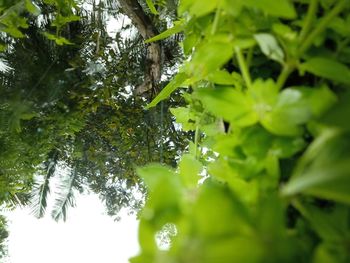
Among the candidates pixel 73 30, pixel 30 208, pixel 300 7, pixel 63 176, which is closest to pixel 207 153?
pixel 300 7

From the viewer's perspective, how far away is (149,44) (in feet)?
4.36

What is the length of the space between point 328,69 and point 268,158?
0.05 meters

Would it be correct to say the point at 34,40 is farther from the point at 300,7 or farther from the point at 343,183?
the point at 343,183

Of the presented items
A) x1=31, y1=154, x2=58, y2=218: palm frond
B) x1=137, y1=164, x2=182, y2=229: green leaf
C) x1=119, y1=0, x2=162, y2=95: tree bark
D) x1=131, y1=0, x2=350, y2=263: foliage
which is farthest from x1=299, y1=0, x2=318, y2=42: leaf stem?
x1=31, y1=154, x2=58, y2=218: palm frond

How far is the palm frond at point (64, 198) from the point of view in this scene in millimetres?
1778

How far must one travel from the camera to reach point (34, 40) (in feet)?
4.55

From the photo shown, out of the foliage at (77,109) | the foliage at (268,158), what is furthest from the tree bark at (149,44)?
the foliage at (268,158)

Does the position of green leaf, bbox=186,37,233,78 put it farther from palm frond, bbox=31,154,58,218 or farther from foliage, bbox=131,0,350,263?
palm frond, bbox=31,154,58,218

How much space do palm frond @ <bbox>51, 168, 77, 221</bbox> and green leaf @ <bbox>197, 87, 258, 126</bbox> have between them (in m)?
1.68

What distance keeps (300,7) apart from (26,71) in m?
1.30

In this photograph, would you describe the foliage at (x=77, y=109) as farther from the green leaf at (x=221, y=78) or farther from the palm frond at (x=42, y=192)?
the green leaf at (x=221, y=78)

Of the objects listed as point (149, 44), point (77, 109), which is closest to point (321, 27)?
point (149, 44)

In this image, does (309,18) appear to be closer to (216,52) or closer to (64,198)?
(216,52)

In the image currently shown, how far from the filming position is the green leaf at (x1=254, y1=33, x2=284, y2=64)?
16 centimetres
